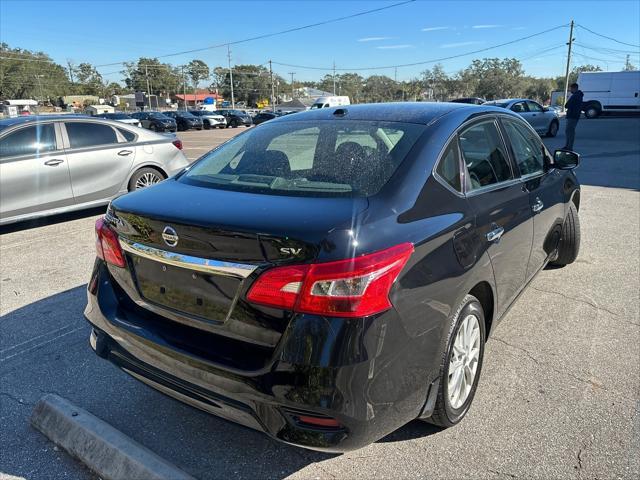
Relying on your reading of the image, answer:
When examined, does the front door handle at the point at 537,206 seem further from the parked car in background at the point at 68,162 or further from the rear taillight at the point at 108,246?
the parked car in background at the point at 68,162

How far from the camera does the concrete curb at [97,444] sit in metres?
2.15

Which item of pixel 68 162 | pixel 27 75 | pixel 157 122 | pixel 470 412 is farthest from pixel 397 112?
pixel 27 75

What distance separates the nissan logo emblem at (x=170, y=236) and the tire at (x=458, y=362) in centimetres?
130

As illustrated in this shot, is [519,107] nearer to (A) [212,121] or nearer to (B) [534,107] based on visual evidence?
(B) [534,107]

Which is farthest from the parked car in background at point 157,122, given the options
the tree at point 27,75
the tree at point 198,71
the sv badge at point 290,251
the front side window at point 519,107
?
the tree at point 198,71

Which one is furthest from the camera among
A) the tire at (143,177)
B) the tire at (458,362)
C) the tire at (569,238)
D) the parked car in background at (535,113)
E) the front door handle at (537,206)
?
the parked car in background at (535,113)

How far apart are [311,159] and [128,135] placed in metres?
5.72

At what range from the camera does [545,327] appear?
373 centimetres

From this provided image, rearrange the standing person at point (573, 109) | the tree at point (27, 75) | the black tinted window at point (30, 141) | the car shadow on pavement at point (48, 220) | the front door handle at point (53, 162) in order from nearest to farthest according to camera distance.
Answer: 1. the black tinted window at point (30, 141)
2. the front door handle at point (53, 162)
3. the car shadow on pavement at point (48, 220)
4. the standing person at point (573, 109)
5. the tree at point (27, 75)

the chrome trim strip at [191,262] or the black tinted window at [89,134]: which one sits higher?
the black tinted window at [89,134]

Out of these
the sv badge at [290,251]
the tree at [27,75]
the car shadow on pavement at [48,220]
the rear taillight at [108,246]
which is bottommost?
the car shadow on pavement at [48,220]

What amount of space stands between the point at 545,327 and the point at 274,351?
264cm

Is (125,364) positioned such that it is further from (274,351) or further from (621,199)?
(621,199)

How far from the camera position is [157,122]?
117 feet
